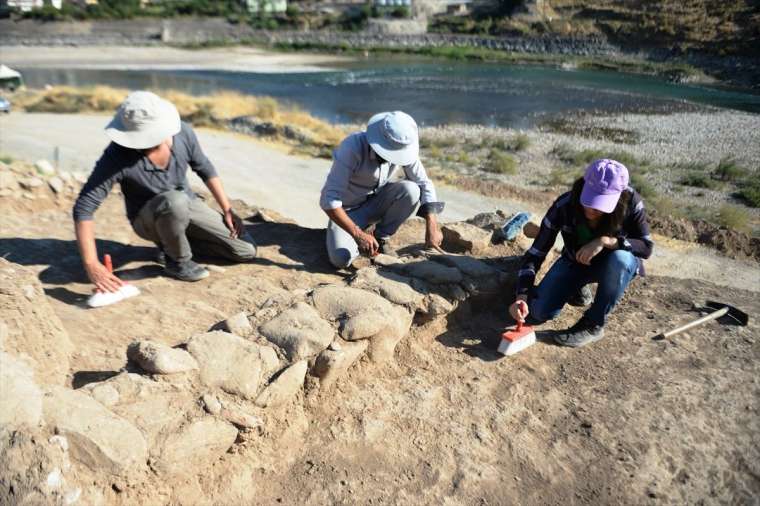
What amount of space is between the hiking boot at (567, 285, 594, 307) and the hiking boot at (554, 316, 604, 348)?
0.33 meters

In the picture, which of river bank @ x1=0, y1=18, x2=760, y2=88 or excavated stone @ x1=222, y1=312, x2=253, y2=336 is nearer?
excavated stone @ x1=222, y1=312, x2=253, y2=336

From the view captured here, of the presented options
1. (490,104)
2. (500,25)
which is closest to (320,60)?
(500,25)

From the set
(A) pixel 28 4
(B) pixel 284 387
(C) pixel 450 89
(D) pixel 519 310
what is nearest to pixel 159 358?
(B) pixel 284 387

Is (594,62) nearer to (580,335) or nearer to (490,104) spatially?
(490,104)

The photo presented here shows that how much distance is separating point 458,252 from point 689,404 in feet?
6.49

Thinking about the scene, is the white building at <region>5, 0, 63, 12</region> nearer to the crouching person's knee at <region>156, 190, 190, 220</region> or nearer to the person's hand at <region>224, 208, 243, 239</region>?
the person's hand at <region>224, 208, 243, 239</region>

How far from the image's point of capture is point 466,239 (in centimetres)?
450

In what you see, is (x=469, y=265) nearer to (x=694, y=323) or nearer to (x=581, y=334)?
(x=581, y=334)

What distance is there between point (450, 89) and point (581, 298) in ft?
87.9

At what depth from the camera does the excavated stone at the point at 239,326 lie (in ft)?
9.56

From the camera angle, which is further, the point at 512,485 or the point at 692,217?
the point at 692,217

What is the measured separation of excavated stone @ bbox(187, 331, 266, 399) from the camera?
2594 mm

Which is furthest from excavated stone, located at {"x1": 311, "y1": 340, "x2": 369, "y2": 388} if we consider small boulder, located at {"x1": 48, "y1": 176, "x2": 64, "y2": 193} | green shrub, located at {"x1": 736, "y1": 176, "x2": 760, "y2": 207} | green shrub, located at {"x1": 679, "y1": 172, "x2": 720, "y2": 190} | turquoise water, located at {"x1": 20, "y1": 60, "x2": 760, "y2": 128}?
turquoise water, located at {"x1": 20, "y1": 60, "x2": 760, "y2": 128}

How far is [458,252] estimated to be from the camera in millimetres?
4539
